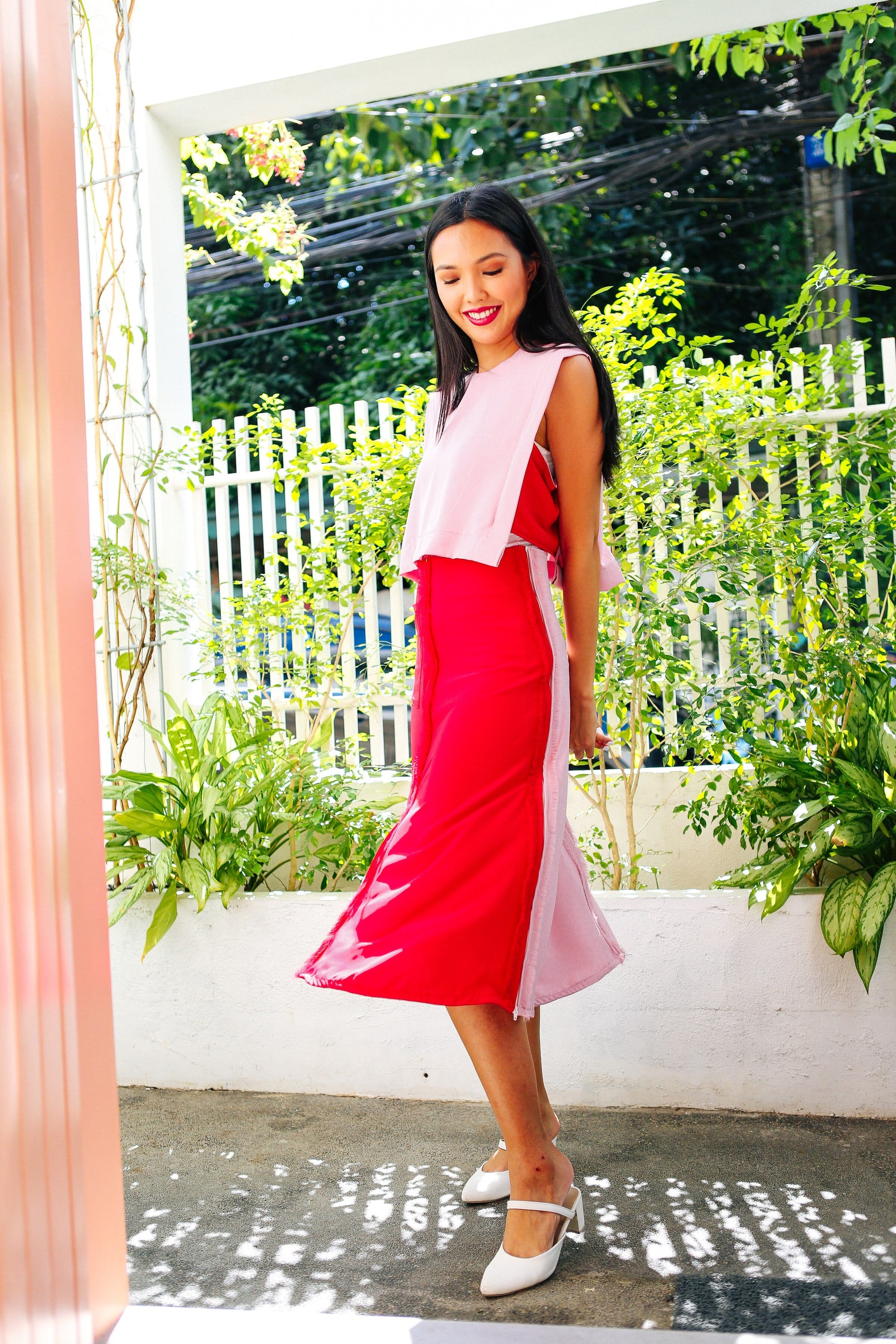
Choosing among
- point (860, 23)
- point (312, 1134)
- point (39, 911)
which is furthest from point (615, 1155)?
point (860, 23)

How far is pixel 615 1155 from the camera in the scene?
2562 millimetres

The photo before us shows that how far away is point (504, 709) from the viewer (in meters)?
2.04

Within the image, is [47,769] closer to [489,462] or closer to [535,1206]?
[489,462]

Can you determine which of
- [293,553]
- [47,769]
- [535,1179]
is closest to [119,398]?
[293,553]

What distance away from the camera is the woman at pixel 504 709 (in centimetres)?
197

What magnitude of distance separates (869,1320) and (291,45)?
3.60m

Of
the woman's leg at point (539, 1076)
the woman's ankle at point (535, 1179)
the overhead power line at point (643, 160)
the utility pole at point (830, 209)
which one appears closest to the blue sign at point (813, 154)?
the utility pole at point (830, 209)

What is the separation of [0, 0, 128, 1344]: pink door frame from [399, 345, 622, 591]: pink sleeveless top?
0.76 meters

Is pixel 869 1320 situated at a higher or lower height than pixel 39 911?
lower

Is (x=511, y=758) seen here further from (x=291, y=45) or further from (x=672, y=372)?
(x=291, y=45)

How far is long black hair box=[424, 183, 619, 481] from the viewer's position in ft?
6.86

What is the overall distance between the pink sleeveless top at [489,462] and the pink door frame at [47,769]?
762mm

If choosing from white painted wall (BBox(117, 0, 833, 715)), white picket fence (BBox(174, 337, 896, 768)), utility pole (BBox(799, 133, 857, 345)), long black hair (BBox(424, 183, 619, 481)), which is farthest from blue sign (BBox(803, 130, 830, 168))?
long black hair (BBox(424, 183, 619, 481))

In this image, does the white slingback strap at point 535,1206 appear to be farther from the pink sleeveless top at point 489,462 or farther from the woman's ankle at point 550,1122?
the pink sleeveless top at point 489,462
